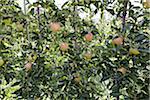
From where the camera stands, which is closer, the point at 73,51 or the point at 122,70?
the point at 122,70

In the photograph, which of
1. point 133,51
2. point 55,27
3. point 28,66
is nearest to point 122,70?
point 133,51

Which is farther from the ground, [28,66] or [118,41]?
[118,41]

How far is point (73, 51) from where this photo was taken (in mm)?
2199

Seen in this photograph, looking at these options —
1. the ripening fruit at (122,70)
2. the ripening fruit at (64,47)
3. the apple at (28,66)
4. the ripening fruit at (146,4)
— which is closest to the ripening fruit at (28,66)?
the apple at (28,66)

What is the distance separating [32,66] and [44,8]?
1.25 ft

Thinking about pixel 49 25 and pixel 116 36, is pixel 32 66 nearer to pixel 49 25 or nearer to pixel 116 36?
pixel 49 25

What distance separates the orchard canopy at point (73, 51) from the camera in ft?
6.56

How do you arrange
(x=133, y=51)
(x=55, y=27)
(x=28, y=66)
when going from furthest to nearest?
(x=28, y=66)
(x=55, y=27)
(x=133, y=51)

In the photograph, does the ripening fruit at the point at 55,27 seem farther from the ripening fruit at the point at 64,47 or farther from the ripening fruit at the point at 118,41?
the ripening fruit at the point at 118,41

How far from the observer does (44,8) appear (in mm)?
2270

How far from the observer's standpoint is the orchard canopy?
6.56 ft

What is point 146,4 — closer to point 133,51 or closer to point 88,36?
point 133,51

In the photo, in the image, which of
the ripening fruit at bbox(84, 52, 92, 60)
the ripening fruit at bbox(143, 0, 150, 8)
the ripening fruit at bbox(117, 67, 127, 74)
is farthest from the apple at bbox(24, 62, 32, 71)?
the ripening fruit at bbox(143, 0, 150, 8)

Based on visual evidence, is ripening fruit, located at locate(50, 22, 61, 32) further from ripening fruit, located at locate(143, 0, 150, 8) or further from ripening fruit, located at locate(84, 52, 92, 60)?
ripening fruit, located at locate(143, 0, 150, 8)
